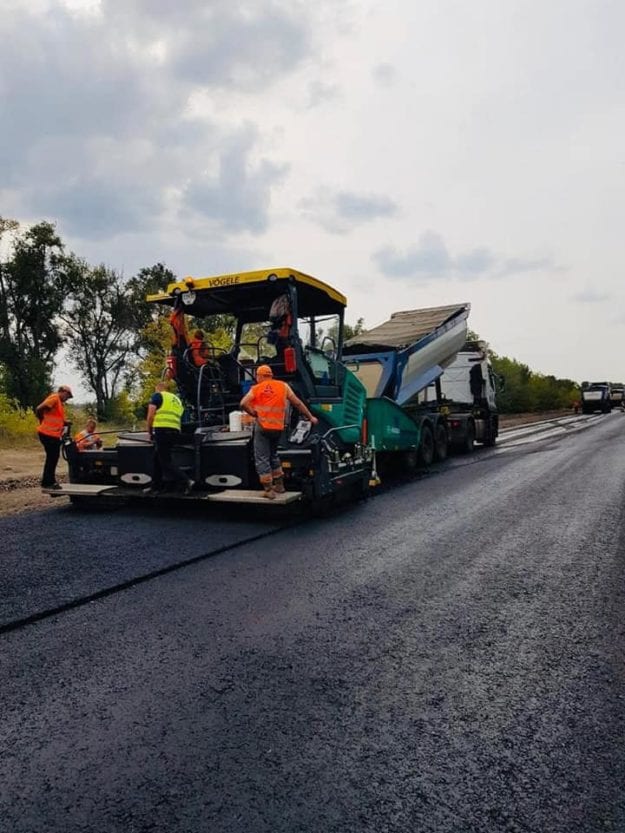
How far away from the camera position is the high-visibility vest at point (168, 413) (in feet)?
21.8

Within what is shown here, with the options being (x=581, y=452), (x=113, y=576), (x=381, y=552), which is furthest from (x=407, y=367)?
(x=113, y=576)

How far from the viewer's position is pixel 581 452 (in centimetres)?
1339

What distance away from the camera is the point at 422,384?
12031 millimetres

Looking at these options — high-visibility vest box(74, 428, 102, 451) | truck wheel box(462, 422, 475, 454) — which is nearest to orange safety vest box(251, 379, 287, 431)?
high-visibility vest box(74, 428, 102, 451)

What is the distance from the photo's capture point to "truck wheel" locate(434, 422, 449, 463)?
12.8 m

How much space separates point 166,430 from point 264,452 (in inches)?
45.1

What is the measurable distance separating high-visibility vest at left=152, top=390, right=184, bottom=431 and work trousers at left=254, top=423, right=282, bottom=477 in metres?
0.94

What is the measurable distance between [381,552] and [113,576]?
212cm

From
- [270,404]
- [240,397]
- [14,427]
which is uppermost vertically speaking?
[240,397]

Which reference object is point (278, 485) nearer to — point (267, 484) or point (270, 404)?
point (267, 484)

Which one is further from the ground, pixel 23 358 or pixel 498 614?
pixel 23 358

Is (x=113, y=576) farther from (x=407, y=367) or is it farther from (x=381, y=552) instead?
(x=407, y=367)

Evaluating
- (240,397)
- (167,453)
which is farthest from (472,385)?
(167,453)

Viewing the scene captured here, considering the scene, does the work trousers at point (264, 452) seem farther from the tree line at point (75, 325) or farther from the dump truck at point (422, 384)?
the tree line at point (75, 325)
